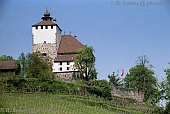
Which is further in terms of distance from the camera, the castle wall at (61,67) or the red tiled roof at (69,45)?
the red tiled roof at (69,45)

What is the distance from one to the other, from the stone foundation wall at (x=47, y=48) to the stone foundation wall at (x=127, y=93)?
25.0 feet

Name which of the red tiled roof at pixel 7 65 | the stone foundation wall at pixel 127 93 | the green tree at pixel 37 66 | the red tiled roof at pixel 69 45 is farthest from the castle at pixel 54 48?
the stone foundation wall at pixel 127 93

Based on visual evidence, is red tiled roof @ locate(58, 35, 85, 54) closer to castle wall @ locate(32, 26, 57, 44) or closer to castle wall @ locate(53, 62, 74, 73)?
castle wall @ locate(32, 26, 57, 44)

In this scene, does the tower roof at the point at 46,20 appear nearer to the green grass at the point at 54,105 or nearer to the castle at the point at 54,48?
the castle at the point at 54,48

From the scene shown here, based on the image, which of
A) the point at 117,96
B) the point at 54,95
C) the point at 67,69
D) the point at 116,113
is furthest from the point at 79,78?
the point at 116,113

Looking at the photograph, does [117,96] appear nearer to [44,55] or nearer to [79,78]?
[79,78]

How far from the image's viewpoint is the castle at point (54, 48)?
4406cm

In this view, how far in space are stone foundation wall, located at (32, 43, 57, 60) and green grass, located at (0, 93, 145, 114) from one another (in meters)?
10.2

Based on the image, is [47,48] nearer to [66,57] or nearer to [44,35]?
[44,35]

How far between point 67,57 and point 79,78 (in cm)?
302

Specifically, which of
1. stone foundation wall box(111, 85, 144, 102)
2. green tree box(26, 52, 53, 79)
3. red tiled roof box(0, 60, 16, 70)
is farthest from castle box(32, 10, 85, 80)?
stone foundation wall box(111, 85, 144, 102)

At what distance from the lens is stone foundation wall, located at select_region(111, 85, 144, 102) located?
40325 millimetres

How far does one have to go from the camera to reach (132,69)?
50531 mm

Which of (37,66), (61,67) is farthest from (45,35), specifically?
(37,66)
